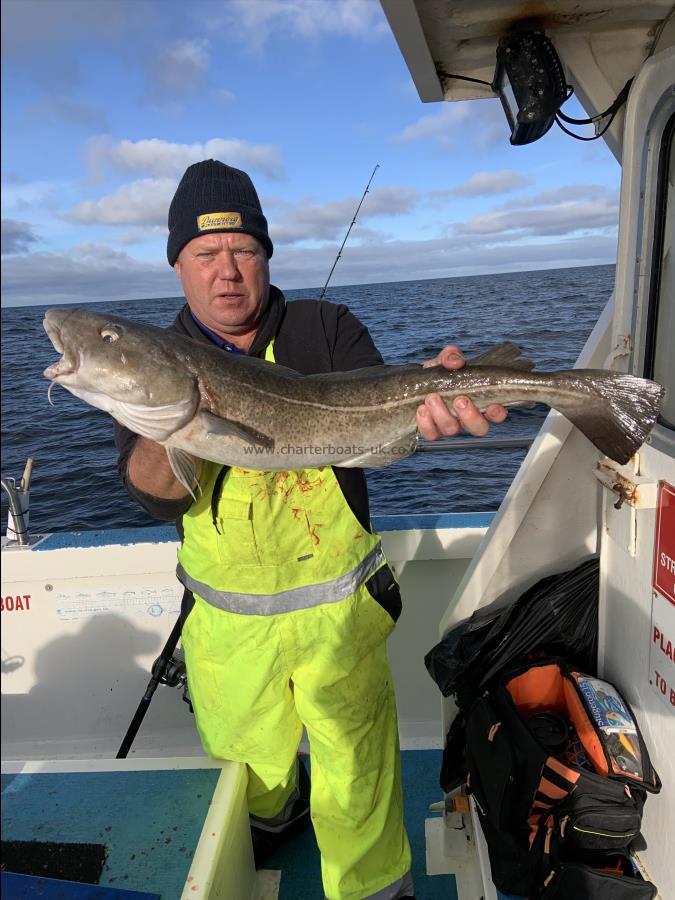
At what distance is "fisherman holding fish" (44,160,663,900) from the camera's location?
2.65 meters

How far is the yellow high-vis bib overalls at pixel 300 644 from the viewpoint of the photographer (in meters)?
2.75

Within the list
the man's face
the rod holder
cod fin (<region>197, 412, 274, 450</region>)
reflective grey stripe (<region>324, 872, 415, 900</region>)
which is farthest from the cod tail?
the rod holder

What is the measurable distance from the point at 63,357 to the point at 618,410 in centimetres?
224

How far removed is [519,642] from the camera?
3.19m

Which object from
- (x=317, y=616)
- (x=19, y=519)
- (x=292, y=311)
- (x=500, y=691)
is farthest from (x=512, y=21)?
(x=19, y=519)

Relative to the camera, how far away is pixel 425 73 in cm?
308

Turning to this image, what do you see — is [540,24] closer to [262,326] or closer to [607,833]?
[262,326]

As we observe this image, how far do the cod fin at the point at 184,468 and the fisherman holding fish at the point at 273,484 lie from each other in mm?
11

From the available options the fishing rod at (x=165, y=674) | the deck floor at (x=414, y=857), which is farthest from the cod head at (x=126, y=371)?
the deck floor at (x=414, y=857)

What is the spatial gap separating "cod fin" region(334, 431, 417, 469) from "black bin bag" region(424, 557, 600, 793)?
104 centimetres

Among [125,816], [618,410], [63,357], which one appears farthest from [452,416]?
[125,816]

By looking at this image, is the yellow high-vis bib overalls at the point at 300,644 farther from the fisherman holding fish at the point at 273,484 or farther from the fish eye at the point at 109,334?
the fish eye at the point at 109,334

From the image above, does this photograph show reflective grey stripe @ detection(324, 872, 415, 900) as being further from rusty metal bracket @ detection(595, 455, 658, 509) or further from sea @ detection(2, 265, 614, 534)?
sea @ detection(2, 265, 614, 534)

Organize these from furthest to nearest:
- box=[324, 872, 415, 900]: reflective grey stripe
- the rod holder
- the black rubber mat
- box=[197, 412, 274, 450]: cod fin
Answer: the rod holder → box=[324, 872, 415, 900]: reflective grey stripe → box=[197, 412, 274, 450]: cod fin → the black rubber mat
